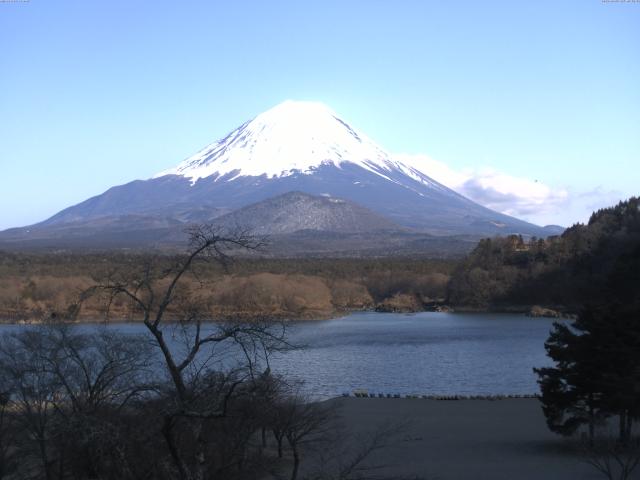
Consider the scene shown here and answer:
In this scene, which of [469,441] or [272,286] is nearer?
[469,441]

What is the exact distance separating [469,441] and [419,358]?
12.9 m

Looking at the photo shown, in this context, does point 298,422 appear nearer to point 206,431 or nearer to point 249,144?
point 206,431

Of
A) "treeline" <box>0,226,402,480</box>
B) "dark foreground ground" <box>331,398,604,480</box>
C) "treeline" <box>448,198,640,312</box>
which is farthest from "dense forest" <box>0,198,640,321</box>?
"treeline" <box>0,226,402,480</box>

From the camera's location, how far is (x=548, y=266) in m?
53.9

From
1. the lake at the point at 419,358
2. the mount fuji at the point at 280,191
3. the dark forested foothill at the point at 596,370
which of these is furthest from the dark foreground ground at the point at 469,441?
the mount fuji at the point at 280,191

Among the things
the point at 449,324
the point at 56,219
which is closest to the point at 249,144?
the point at 56,219

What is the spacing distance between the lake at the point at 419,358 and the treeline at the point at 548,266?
29.5 ft

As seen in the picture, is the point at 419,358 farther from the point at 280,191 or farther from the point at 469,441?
the point at 280,191

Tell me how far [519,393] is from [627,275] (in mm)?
13623

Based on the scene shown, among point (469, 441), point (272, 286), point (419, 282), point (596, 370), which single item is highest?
point (596, 370)

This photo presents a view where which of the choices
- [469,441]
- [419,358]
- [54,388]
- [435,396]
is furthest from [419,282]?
[54,388]

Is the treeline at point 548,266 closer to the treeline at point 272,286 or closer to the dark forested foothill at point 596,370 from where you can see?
the treeline at point 272,286

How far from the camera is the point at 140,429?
655cm

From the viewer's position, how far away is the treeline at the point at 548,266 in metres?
50.0
